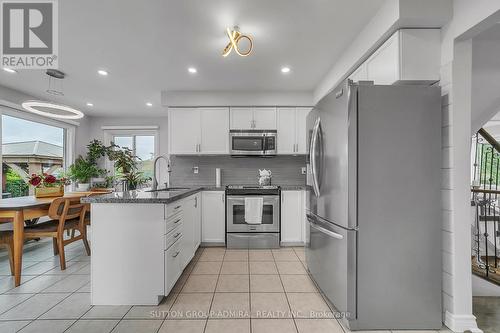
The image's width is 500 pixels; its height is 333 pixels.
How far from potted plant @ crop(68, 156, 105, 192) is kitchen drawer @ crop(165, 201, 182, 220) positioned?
3.57m

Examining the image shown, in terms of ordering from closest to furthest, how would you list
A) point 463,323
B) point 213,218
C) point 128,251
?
1. point 463,323
2. point 128,251
3. point 213,218

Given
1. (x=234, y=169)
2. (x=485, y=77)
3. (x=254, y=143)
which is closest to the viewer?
(x=485, y=77)

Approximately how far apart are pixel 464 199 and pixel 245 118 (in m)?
2.98

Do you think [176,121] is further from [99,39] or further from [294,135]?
[294,135]

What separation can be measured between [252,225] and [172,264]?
1609 mm

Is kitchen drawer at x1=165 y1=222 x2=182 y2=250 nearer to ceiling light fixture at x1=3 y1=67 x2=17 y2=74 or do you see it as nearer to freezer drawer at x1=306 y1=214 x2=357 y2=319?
freezer drawer at x1=306 y1=214 x2=357 y2=319

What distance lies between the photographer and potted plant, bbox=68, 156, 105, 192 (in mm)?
4816

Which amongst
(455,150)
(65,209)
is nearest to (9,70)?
(65,209)

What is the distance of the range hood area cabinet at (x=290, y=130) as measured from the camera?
12.9 ft

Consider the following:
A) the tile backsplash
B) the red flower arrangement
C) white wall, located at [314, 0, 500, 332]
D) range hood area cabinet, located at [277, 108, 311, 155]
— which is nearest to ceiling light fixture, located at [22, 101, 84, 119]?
the red flower arrangement

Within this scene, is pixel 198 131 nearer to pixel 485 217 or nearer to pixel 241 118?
pixel 241 118

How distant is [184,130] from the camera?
12.9 feet

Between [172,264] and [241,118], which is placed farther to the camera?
[241,118]

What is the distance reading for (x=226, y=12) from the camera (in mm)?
1929
